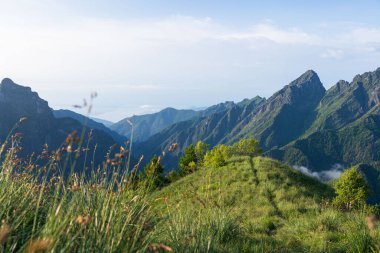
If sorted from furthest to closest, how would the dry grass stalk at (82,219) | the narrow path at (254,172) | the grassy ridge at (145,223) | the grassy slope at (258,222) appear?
the narrow path at (254,172) → the grassy slope at (258,222) → the grassy ridge at (145,223) → the dry grass stalk at (82,219)

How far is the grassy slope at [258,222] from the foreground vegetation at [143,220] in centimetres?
3

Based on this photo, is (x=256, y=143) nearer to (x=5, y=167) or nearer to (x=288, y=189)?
(x=288, y=189)

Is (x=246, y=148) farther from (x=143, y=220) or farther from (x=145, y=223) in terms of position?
(x=143, y=220)

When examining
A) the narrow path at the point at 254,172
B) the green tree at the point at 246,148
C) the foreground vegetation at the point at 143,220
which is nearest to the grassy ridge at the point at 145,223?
the foreground vegetation at the point at 143,220

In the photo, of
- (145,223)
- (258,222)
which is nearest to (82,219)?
(145,223)

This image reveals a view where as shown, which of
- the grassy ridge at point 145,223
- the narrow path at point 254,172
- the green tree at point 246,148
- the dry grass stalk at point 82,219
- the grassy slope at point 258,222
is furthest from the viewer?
the green tree at point 246,148

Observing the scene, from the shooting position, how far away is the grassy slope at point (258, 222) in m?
6.96

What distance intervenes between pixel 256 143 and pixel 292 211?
53092 millimetres

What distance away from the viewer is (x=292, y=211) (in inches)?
663

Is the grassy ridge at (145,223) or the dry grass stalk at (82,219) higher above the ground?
the dry grass stalk at (82,219)

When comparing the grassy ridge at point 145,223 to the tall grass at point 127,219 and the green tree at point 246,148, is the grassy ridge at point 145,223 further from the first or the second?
the green tree at point 246,148

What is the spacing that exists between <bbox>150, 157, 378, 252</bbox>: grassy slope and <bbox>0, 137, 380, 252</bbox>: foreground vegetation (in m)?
0.03

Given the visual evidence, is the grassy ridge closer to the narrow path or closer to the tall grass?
the tall grass

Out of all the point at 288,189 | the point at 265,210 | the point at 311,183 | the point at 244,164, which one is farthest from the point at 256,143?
the point at 265,210
